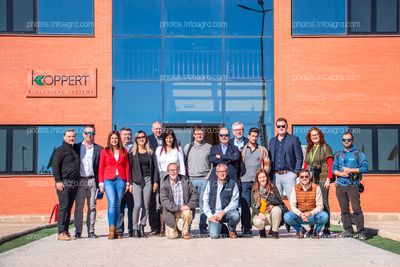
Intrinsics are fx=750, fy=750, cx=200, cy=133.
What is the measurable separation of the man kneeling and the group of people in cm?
2

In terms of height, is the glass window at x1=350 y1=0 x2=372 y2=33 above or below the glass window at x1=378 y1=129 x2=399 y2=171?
above

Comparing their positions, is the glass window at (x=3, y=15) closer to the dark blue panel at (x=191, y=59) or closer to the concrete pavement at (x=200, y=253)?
the dark blue panel at (x=191, y=59)

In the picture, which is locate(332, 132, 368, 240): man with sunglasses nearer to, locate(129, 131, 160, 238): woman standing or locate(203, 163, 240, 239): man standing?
locate(203, 163, 240, 239): man standing

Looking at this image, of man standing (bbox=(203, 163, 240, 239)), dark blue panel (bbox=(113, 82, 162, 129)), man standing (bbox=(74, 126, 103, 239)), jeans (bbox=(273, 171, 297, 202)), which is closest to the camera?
man standing (bbox=(203, 163, 240, 239))

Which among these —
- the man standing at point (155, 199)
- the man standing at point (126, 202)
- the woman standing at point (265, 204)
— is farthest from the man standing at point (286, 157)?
the man standing at point (126, 202)

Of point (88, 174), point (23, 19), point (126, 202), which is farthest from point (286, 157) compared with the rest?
point (23, 19)

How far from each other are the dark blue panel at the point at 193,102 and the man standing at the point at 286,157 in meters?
8.95

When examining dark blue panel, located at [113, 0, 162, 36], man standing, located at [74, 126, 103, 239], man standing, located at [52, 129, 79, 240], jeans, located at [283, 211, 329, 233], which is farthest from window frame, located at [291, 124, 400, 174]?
man standing, located at [52, 129, 79, 240]

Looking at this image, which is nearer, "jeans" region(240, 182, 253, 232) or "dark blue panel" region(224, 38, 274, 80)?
"jeans" region(240, 182, 253, 232)

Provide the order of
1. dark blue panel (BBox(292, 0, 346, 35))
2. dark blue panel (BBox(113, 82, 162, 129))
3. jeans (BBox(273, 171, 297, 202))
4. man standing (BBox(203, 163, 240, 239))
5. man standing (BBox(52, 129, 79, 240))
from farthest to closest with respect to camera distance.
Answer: dark blue panel (BBox(292, 0, 346, 35)) → dark blue panel (BBox(113, 82, 162, 129)) → jeans (BBox(273, 171, 297, 202)) → man standing (BBox(203, 163, 240, 239)) → man standing (BBox(52, 129, 79, 240))

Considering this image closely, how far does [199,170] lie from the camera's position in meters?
13.3

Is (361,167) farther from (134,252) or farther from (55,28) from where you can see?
(55,28)

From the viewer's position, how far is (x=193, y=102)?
2216cm

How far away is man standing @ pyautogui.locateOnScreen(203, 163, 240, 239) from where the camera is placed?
12719 mm
